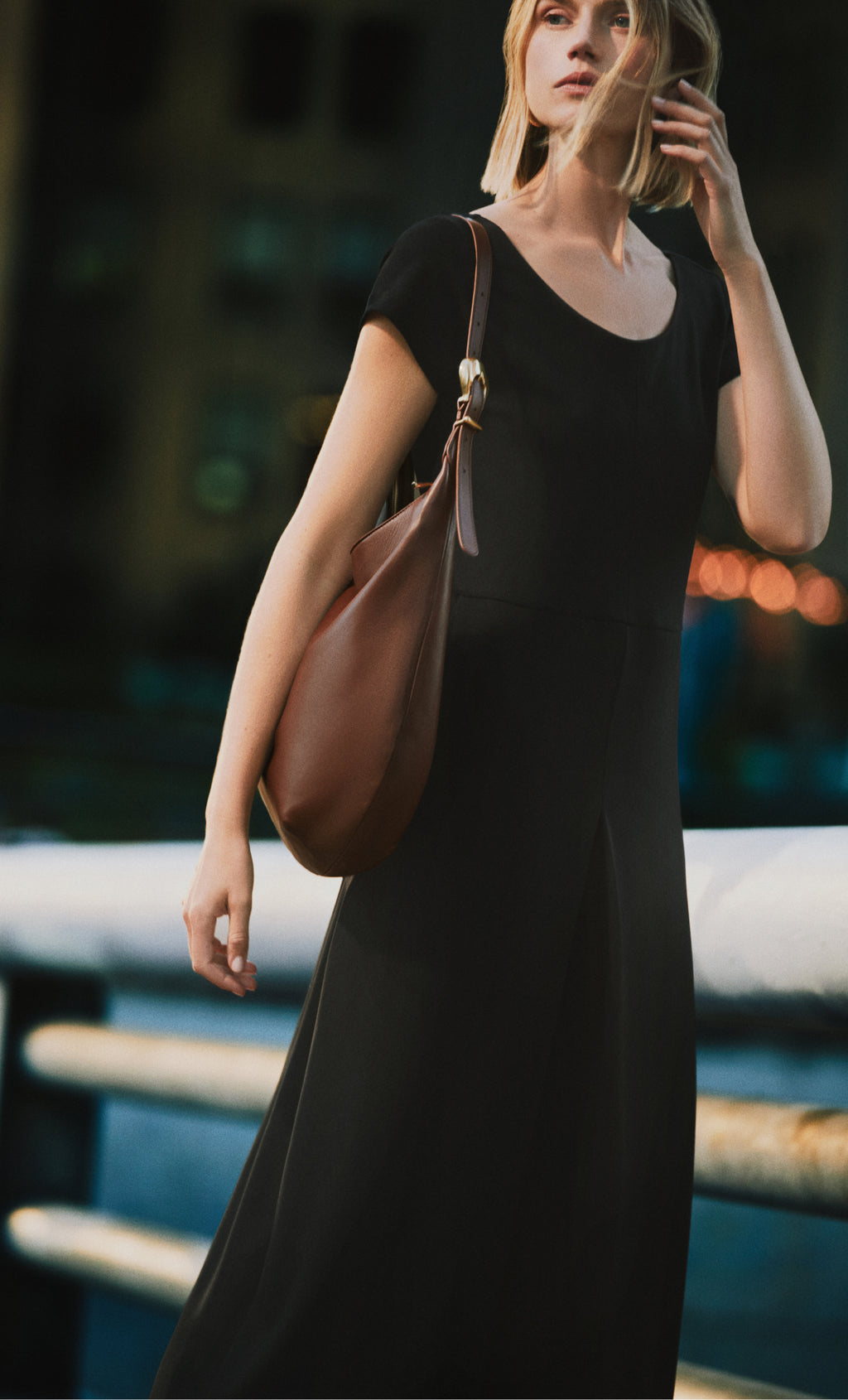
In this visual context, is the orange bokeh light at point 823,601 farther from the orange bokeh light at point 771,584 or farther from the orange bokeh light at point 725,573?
the orange bokeh light at point 725,573

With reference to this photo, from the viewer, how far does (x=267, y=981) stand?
6.56 ft

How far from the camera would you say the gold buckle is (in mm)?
1336

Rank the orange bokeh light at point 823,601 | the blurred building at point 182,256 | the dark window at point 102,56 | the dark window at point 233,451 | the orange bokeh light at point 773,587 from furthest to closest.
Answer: the orange bokeh light at point 823,601, the orange bokeh light at point 773,587, the dark window at point 233,451, the blurred building at point 182,256, the dark window at point 102,56

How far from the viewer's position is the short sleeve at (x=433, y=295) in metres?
1.40

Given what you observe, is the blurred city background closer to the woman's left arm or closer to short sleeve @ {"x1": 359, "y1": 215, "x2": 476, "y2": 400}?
the woman's left arm

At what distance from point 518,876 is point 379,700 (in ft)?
0.76

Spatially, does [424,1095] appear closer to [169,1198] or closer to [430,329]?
[430,329]

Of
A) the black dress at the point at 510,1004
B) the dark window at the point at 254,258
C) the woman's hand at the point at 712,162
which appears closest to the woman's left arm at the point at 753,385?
the woman's hand at the point at 712,162

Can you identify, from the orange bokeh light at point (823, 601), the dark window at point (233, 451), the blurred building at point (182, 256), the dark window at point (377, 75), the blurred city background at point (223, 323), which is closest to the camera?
the blurred city background at point (223, 323)

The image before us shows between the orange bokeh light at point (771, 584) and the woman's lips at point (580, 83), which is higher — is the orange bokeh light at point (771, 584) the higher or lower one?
the higher one

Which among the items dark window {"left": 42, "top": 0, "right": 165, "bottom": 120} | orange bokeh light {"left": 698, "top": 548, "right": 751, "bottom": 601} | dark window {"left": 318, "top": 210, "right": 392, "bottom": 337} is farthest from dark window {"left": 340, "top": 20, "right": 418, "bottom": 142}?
orange bokeh light {"left": 698, "top": 548, "right": 751, "bottom": 601}

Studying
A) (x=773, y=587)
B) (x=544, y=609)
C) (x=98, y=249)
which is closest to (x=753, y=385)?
(x=544, y=609)

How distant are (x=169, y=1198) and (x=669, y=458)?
9.89ft

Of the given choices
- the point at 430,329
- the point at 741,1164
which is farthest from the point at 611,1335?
the point at 430,329
